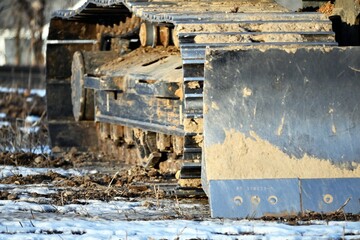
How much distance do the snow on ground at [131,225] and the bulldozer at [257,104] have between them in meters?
0.44

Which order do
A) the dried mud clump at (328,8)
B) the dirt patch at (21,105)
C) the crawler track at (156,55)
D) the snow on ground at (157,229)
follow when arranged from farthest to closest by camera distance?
the dirt patch at (21,105) → the dried mud clump at (328,8) → the crawler track at (156,55) → the snow on ground at (157,229)

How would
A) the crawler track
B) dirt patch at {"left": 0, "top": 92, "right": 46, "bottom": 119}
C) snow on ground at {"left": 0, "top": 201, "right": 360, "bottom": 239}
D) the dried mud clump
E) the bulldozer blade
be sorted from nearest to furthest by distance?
1. snow on ground at {"left": 0, "top": 201, "right": 360, "bottom": 239}
2. the bulldozer blade
3. the crawler track
4. the dried mud clump
5. dirt patch at {"left": 0, "top": 92, "right": 46, "bottom": 119}

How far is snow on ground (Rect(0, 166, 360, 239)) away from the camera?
23.8 ft

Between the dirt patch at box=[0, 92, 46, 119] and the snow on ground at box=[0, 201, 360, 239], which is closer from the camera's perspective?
the snow on ground at box=[0, 201, 360, 239]

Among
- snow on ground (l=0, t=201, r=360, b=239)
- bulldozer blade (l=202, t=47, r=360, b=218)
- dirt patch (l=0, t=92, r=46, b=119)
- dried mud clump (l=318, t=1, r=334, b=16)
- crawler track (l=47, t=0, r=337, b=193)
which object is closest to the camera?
snow on ground (l=0, t=201, r=360, b=239)

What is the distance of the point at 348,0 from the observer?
34.8ft

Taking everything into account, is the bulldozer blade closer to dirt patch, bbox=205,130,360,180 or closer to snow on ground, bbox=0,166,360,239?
dirt patch, bbox=205,130,360,180

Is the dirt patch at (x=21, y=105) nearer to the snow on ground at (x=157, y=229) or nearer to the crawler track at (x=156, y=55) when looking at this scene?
the crawler track at (x=156, y=55)

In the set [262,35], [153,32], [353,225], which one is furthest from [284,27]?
[153,32]

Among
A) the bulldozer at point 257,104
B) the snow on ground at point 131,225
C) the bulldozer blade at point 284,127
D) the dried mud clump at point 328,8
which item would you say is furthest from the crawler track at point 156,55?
the snow on ground at point 131,225

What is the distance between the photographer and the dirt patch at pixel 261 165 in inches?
329

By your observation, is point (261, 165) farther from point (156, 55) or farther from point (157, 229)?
point (156, 55)

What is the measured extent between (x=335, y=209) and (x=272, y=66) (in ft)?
3.48

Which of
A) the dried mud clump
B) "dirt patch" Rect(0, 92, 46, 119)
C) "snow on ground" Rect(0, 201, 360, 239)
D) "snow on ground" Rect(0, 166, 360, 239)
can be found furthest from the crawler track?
"dirt patch" Rect(0, 92, 46, 119)
